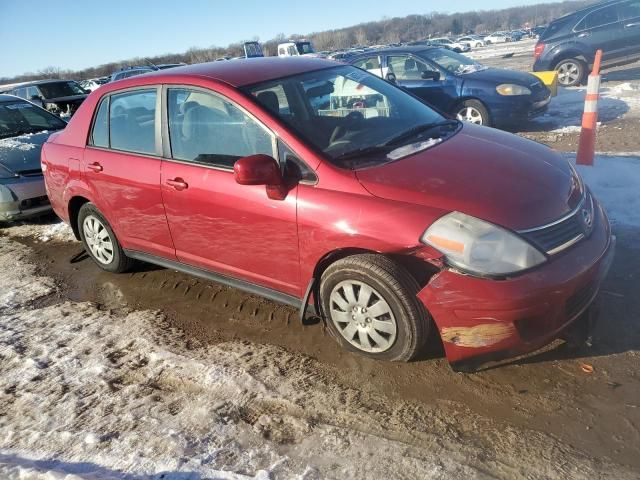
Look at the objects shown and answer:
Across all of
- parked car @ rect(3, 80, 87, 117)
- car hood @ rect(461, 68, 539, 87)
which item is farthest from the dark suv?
parked car @ rect(3, 80, 87, 117)

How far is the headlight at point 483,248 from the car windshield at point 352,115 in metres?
0.72

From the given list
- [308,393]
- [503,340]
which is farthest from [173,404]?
[503,340]

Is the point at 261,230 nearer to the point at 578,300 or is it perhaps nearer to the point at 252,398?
the point at 252,398

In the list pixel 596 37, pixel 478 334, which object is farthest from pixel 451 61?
pixel 478 334

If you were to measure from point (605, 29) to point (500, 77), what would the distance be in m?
5.35

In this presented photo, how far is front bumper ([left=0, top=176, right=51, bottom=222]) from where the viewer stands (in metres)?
6.18

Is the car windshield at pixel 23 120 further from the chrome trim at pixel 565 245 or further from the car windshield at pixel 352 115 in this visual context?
the chrome trim at pixel 565 245

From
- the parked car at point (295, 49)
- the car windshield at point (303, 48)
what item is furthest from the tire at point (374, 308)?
the car windshield at point (303, 48)

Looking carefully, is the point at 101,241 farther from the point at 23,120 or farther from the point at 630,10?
the point at 630,10

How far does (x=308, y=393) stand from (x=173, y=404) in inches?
29.8

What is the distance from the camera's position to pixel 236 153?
338cm

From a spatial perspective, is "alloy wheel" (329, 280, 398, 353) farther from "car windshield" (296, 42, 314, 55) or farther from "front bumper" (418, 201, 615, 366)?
"car windshield" (296, 42, 314, 55)

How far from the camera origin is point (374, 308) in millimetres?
2918

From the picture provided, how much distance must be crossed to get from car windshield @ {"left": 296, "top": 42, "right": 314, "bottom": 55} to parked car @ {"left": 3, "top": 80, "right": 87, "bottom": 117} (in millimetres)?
13499
